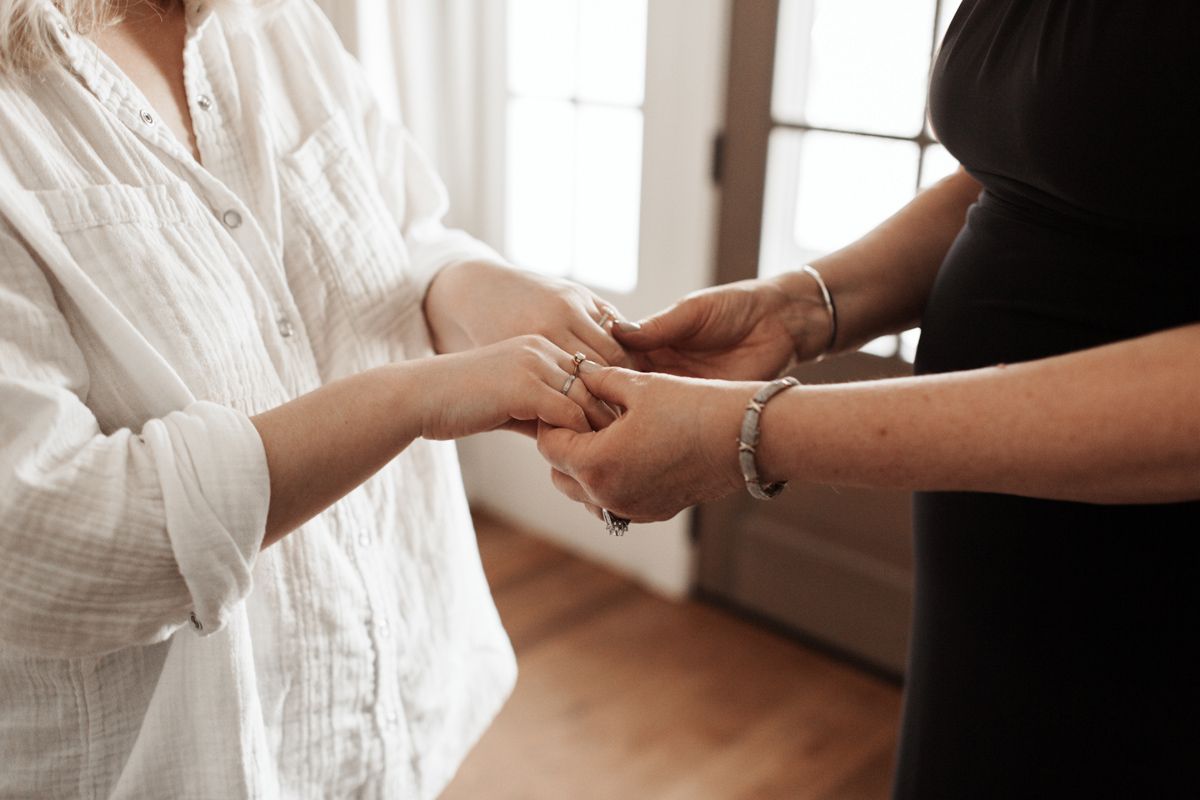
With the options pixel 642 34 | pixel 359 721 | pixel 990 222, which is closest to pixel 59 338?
pixel 359 721

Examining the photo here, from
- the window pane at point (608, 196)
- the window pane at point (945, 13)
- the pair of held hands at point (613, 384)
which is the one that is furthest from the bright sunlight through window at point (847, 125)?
the pair of held hands at point (613, 384)

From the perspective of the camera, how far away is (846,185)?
2.08 metres

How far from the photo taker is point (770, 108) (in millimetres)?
2113

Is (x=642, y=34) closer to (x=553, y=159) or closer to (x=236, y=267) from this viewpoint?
(x=553, y=159)

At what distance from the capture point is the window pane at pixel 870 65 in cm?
189

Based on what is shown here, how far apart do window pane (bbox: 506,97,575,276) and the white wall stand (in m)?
0.05

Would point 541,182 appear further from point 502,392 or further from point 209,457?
point 209,457

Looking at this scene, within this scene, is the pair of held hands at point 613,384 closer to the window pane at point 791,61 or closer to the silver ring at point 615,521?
the silver ring at point 615,521

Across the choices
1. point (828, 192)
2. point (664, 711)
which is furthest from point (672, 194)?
point (664, 711)

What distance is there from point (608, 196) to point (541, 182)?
247 millimetres

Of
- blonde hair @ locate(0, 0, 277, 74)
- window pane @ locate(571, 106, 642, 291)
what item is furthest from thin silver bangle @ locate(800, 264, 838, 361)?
window pane @ locate(571, 106, 642, 291)

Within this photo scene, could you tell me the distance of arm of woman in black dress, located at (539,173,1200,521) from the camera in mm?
665

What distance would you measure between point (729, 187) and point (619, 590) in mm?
1123

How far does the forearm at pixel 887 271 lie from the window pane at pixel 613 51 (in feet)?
4.40
